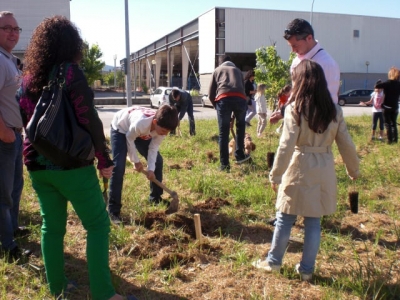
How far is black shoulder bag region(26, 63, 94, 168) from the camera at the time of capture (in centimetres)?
236

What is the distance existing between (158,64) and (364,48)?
882 inches

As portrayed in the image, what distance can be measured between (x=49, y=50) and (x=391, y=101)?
336 inches

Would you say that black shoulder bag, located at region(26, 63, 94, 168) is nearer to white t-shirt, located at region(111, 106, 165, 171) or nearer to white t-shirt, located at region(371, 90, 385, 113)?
white t-shirt, located at region(111, 106, 165, 171)

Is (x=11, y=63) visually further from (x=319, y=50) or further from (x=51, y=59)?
(x=319, y=50)

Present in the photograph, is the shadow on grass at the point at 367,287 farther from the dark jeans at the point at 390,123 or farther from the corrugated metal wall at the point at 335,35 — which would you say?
the corrugated metal wall at the point at 335,35

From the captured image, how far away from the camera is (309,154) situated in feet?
10.1

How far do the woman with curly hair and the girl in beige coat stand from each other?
128 centimetres

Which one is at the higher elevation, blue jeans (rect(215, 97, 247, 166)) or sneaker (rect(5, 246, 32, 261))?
blue jeans (rect(215, 97, 247, 166))

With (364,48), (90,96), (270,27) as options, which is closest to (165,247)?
(90,96)

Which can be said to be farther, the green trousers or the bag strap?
the green trousers

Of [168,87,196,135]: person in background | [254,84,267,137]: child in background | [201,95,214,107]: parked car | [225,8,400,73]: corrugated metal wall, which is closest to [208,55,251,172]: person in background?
[168,87,196,135]: person in background

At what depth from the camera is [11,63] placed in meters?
3.34

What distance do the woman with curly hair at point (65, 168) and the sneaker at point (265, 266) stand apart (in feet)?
3.91

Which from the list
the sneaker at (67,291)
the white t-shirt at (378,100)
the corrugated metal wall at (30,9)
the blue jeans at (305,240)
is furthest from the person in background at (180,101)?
the corrugated metal wall at (30,9)
